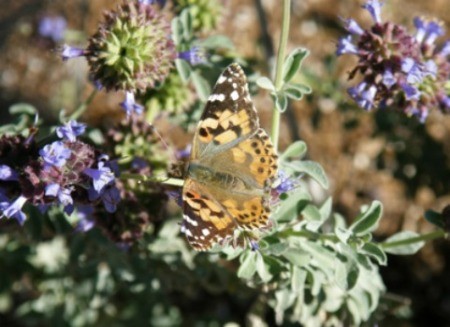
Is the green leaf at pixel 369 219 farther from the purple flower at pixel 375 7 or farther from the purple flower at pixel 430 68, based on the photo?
the purple flower at pixel 375 7

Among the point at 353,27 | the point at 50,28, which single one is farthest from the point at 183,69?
the point at 50,28

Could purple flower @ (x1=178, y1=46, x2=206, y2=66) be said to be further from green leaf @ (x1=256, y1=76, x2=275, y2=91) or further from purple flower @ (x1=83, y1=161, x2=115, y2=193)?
purple flower @ (x1=83, y1=161, x2=115, y2=193)

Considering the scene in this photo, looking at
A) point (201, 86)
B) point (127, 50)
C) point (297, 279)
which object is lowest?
point (297, 279)

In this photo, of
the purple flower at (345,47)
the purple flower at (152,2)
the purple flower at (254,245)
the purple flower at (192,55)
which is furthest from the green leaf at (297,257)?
the purple flower at (152,2)

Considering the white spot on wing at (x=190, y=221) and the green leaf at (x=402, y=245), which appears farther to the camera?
the green leaf at (x=402, y=245)

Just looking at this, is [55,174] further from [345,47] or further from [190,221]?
[345,47]
